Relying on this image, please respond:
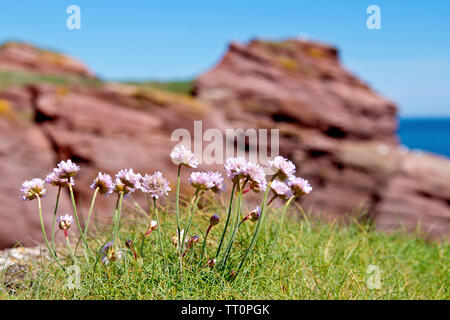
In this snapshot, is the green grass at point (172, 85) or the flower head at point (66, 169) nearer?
the flower head at point (66, 169)

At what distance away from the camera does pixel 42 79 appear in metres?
11.0

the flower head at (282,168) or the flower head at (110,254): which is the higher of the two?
the flower head at (282,168)

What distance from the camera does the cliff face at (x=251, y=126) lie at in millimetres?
8367

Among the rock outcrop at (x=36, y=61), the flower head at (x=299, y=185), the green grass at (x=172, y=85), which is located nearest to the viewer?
the flower head at (x=299, y=185)

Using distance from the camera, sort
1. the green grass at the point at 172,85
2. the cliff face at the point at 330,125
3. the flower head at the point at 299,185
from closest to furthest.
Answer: the flower head at the point at 299,185, the cliff face at the point at 330,125, the green grass at the point at 172,85

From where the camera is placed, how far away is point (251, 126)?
1333cm

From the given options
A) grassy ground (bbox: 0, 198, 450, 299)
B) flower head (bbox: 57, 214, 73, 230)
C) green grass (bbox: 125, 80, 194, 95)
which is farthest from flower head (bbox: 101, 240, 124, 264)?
green grass (bbox: 125, 80, 194, 95)

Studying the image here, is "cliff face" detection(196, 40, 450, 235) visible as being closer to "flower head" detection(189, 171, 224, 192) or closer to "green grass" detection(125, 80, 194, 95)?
"green grass" detection(125, 80, 194, 95)

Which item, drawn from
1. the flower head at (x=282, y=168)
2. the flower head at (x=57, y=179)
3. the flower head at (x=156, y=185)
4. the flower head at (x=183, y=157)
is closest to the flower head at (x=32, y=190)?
the flower head at (x=57, y=179)

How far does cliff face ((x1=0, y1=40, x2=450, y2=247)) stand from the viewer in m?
8.37

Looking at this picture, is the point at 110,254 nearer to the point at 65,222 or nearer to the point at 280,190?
the point at 65,222

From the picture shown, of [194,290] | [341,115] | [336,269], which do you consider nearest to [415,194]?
[341,115]

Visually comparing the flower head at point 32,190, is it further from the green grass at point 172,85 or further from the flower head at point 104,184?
the green grass at point 172,85

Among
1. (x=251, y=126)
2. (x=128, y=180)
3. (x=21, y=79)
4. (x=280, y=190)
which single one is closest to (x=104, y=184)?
(x=128, y=180)
